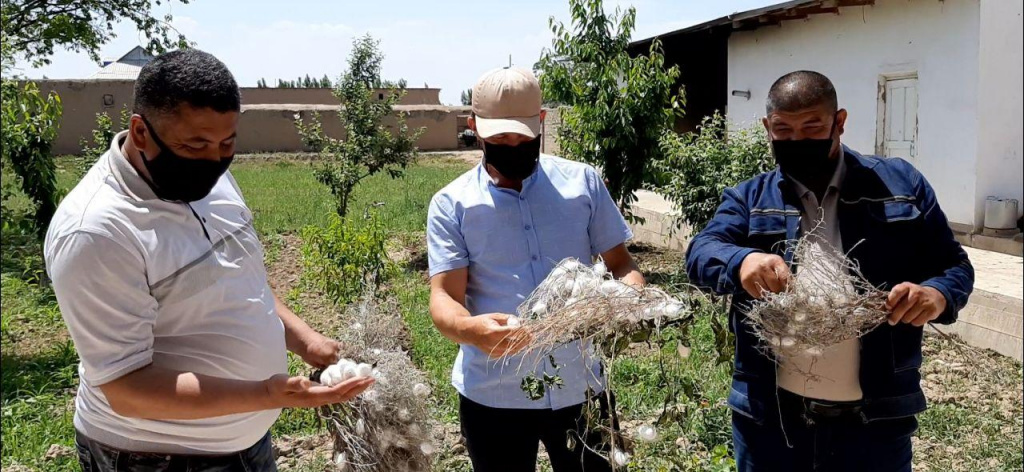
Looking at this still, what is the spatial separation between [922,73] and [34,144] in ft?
27.2

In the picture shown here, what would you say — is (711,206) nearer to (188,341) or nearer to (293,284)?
(293,284)

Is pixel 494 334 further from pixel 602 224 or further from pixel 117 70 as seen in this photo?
pixel 117 70

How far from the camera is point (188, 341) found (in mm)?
1819

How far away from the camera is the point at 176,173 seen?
1.76m

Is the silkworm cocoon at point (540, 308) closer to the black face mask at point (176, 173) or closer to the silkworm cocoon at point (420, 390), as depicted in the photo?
the silkworm cocoon at point (420, 390)

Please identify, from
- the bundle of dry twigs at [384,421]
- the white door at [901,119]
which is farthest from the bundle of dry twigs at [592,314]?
the white door at [901,119]

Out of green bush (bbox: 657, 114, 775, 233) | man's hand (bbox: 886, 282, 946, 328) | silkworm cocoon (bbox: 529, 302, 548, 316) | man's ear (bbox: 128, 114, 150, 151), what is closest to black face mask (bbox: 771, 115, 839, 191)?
man's hand (bbox: 886, 282, 946, 328)

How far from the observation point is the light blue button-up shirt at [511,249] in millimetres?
2244

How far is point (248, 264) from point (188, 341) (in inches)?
9.8

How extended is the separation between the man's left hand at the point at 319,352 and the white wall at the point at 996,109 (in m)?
6.93

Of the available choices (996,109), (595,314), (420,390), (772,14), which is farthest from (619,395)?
(772,14)

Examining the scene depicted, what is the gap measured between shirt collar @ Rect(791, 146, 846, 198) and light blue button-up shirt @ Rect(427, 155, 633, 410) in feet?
1.75

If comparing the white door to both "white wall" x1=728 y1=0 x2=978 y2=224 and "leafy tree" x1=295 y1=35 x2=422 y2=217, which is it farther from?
"leafy tree" x1=295 y1=35 x2=422 y2=217

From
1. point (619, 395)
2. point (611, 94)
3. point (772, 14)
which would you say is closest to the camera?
point (619, 395)
